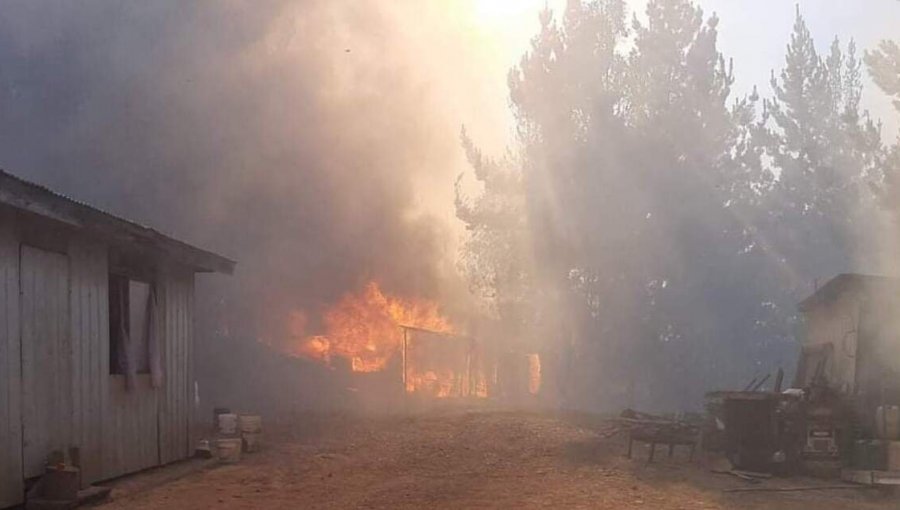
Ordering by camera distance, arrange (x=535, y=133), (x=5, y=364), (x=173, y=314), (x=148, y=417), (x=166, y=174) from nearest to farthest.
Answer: (x=5, y=364) < (x=148, y=417) < (x=173, y=314) < (x=166, y=174) < (x=535, y=133)

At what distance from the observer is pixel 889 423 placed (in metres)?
13.1

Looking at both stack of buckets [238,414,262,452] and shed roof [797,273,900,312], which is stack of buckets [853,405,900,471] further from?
stack of buckets [238,414,262,452]

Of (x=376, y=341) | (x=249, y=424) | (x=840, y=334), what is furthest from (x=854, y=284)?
(x=376, y=341)

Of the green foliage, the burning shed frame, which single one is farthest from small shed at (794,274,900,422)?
the burning shed frame

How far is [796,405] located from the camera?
1386cm

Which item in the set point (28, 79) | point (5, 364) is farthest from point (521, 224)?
point (5, 364)

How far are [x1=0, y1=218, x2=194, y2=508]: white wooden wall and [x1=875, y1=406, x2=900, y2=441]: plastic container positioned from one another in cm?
1049

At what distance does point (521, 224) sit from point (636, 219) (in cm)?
424

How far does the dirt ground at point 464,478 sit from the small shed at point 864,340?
2.36 metres

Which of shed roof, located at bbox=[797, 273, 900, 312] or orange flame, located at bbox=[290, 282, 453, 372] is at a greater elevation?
shed roof, located at bbox=[797, 273, 900, 312]

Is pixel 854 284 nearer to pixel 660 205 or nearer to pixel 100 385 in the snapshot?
pixel 100 385

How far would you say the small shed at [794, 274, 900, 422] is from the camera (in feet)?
46.8

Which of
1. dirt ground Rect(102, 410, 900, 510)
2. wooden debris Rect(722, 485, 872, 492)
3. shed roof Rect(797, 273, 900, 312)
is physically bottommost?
wooden debris Rect(722, 485, 872, 492)

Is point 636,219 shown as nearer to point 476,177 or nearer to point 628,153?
point 628,153
